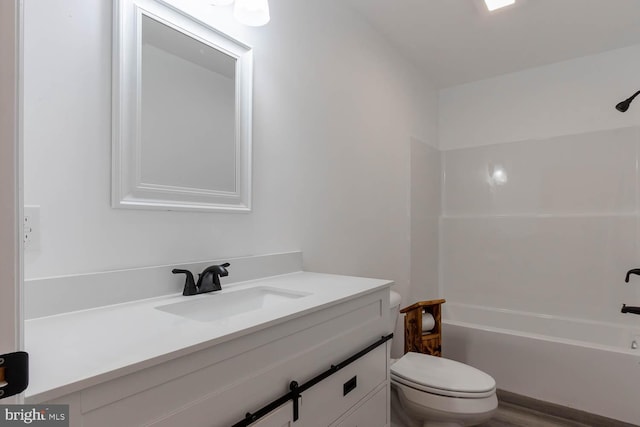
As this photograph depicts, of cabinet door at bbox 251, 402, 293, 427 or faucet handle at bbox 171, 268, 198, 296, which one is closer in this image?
cabinet door at bbox 251, 402, 293, 427

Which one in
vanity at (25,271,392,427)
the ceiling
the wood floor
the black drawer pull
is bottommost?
the wood floor

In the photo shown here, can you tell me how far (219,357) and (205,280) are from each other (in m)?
0.47

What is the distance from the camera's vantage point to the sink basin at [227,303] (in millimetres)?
1029

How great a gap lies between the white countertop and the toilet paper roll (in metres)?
1.29

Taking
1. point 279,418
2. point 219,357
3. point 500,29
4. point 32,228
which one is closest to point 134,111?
point 32,228

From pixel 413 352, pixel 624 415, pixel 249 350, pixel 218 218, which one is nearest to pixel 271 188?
pixel 218 218

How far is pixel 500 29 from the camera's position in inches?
86.7

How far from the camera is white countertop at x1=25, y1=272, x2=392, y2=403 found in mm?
521

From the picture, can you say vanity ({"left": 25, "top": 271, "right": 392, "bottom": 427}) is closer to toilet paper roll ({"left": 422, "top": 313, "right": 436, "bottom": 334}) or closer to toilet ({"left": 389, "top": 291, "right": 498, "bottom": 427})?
toilet ({"left": 389, "top": 291, "right": 498, "bottom": 427})

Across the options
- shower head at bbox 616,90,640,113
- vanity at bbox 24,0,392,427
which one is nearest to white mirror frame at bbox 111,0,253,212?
vanity at bbox 24,0,392,427

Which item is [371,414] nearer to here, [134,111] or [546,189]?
[134,111]

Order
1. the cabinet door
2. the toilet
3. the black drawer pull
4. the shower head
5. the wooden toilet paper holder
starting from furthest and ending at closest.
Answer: the shower head → the wooden toilet paper holder → the toilet → the black drawer pull → the cabinet door

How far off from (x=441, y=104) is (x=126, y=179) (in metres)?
2.99

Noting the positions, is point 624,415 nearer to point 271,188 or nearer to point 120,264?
point 271,188
